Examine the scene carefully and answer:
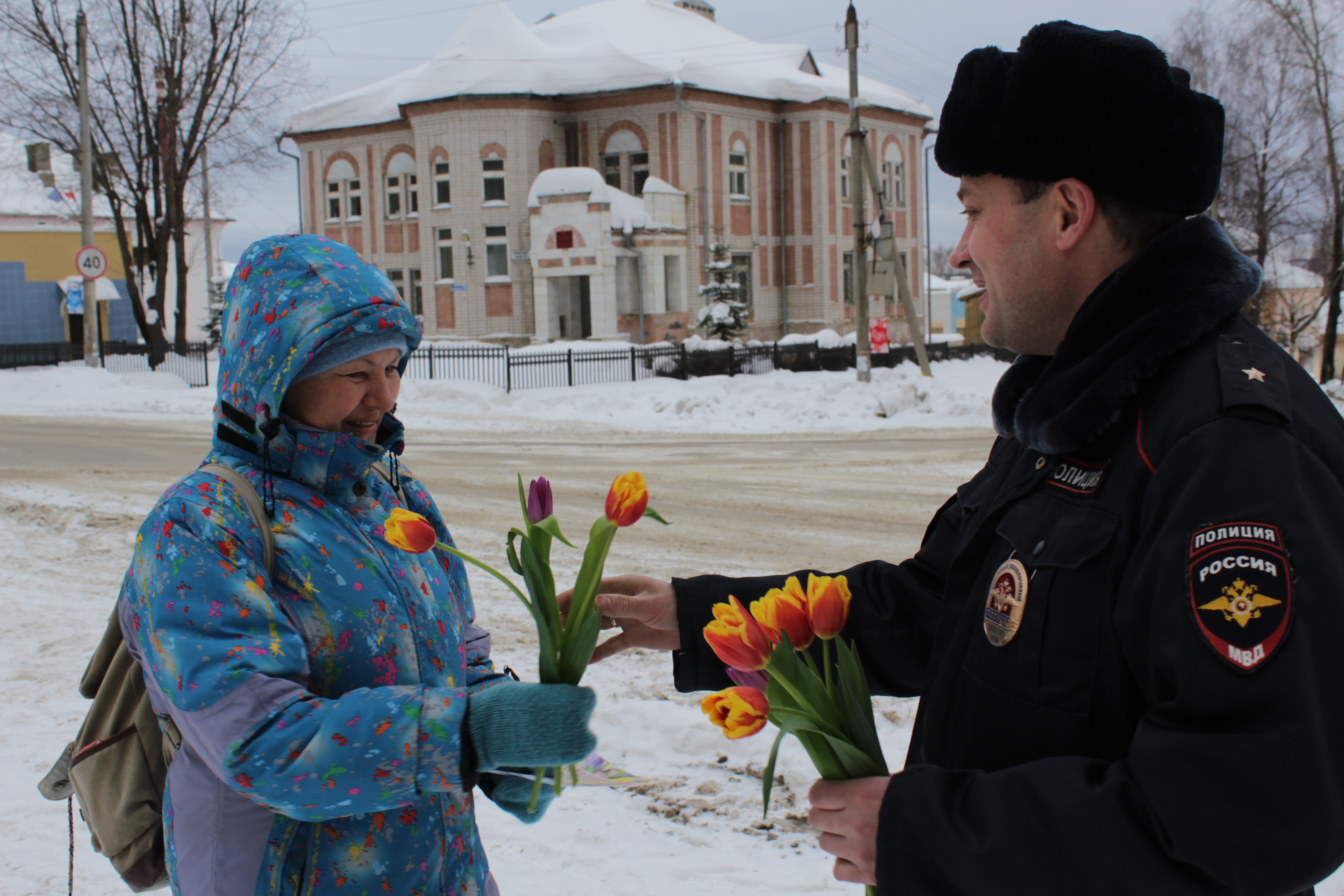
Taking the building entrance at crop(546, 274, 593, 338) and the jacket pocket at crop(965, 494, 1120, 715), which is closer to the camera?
the jacket pocket at crop(965, 494, 1120, 715)

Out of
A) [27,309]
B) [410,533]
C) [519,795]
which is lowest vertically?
[519,795]

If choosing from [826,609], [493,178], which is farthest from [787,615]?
[493,178]

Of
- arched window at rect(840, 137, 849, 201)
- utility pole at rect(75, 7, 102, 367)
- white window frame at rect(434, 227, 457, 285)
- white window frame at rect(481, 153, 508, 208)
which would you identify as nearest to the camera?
utility pole at rect(75, 7, 102, 367)

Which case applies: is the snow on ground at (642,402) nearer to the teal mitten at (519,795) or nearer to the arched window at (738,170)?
the teal mitten at (519,795)

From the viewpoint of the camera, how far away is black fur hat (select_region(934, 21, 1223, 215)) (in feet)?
5.05

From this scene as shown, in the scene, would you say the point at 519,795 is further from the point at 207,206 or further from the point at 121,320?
the point at 121,320

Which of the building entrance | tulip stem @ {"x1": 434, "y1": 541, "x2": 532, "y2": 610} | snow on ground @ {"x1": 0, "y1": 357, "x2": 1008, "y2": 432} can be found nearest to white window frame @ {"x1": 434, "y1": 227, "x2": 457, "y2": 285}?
the building entrance

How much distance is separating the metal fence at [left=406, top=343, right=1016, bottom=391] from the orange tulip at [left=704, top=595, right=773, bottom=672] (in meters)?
23.1

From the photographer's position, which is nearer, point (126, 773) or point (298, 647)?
point (298, 647)

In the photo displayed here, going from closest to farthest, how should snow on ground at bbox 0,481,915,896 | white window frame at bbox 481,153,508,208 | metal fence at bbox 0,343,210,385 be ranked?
1. snow on ground at bbox 0,481,915,896
2. metal fence at bbox 0,343,210,385
3. white window frame at bbox 481,153,508,208

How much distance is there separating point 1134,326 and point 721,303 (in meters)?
32.7

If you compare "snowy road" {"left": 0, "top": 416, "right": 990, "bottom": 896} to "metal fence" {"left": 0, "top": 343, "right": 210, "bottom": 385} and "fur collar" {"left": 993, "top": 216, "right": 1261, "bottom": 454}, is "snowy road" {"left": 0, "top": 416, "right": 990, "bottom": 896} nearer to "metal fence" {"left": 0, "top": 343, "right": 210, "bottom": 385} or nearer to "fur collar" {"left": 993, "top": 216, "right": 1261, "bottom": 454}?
"fur collar" {"left": 993, "top": 216, "right": 1261, "bottom": 454}

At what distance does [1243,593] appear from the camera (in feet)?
4.11

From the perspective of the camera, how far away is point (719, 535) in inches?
361
